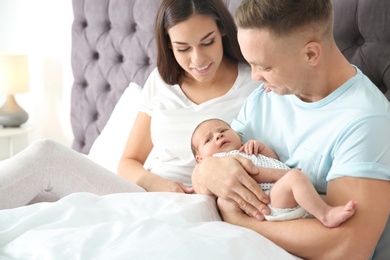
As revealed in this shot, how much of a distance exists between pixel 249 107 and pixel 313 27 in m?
0.46

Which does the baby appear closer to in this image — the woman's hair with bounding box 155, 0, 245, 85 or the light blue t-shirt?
the light blue t-shirt

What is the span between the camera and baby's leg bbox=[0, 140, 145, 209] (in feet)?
5.76

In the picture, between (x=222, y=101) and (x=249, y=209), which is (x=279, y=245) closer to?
(x=249, y=209)

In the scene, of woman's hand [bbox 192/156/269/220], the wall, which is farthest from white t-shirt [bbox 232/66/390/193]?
the wall

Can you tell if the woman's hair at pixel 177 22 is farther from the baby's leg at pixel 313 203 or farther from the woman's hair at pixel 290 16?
the baby's leg at pixel 313 203

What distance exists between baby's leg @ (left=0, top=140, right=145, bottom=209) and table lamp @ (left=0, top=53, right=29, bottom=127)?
1792 millimetres

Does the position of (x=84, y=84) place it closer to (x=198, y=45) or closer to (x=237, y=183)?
(x=198, y=45)

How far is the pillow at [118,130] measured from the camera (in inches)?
101

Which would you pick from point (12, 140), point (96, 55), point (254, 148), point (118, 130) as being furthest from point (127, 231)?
point (12, 140)

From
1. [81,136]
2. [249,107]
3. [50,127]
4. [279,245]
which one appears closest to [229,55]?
[249,107]

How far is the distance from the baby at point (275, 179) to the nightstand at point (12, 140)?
6.66 ft

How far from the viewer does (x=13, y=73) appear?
352 cm

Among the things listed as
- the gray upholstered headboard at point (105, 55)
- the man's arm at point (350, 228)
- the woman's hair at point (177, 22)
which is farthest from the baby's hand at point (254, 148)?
the gray upholstered headboard at point (105, 55)

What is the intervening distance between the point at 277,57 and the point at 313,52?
85mm
